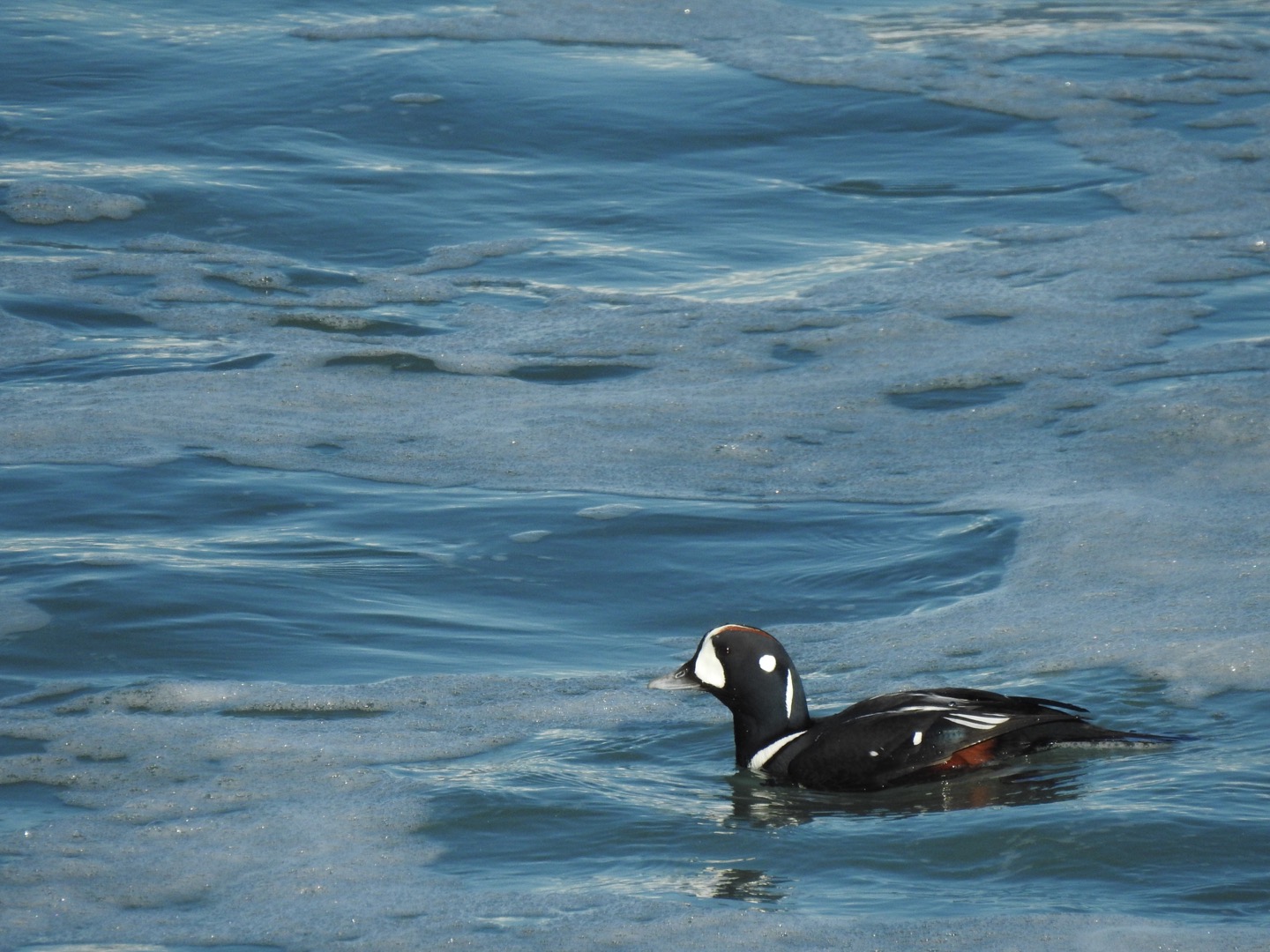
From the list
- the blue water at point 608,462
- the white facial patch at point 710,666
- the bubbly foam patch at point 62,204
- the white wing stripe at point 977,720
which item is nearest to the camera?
the blue water at point 608,462

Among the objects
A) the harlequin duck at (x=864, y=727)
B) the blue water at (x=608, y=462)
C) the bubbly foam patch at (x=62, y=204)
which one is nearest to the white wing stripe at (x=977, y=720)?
the harlequin duck at (x=864, y=727)

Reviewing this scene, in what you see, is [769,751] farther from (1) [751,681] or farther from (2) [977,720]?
(2) [977,720]

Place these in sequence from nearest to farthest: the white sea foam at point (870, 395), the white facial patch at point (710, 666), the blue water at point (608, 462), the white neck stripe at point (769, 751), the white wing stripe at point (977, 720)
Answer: the blue water at point (608, 462)
the white wing stripe at point (977, 720)
the white neck stripe at point (769, 751)
the white facial patch at point (710, 666)
the white sea foam at point (870, 395)

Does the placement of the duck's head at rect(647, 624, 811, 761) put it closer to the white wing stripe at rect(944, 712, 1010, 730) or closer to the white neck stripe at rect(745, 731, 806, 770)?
the white neck stripe at rect(745, 731, 806, 770)

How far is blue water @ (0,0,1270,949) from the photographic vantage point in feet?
15.0

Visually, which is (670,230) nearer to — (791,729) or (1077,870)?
(791,729)

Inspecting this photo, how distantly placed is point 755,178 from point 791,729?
26.0ft

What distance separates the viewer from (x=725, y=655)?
5.34m

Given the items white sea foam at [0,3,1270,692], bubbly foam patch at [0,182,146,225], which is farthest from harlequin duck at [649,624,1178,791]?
bubbly foam patch at [0,182,146,225]

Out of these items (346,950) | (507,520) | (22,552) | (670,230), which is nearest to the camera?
(346,950)

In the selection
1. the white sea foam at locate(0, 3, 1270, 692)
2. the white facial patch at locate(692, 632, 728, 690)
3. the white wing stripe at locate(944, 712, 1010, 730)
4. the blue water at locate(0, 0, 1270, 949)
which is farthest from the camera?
the white sea foam at locate(0, 3, 1270, 692)

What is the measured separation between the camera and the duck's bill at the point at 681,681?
17.7 ft

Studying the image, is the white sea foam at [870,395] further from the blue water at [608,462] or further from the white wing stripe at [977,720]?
the white wing stripe at [977,720]

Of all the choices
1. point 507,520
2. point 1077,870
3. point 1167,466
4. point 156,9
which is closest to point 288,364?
point 507,520
